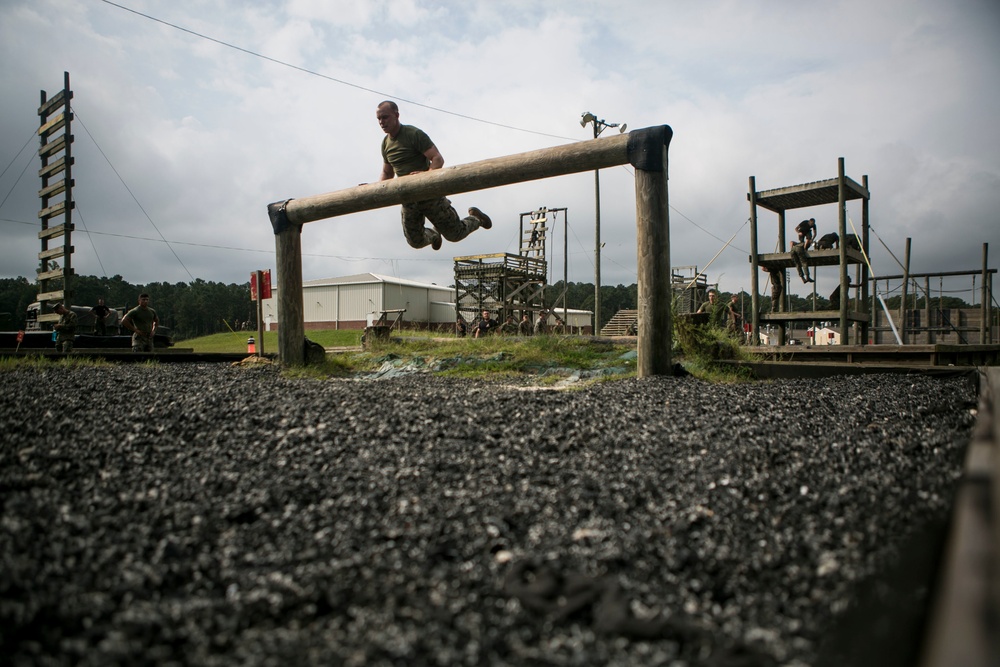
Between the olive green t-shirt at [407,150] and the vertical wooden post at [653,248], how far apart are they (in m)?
2.85

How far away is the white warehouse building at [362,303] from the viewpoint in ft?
138

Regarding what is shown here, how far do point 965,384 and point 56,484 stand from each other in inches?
234

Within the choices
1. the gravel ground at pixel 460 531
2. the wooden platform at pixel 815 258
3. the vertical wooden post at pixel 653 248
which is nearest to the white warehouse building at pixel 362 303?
the wooden platform at pixel 815 258

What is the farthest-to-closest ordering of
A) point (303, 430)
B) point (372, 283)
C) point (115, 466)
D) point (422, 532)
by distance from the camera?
1. point (372, 283)
2. point (303, 430)
3. point (115, 466)
4. point (422, 532)

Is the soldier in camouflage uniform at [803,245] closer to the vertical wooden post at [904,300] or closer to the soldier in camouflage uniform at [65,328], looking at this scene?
the vertical wooden post at [904,300]

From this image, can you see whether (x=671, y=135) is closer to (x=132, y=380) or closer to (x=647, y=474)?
(x=647, y=474)

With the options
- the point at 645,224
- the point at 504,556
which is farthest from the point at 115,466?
the point at 645,224

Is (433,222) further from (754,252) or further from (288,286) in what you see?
(754,252)

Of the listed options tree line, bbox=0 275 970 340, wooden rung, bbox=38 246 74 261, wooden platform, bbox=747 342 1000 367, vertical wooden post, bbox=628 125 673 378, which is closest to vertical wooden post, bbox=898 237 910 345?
wooden platform, bbox=747 342 1000 367

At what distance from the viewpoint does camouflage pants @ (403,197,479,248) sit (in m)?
7.87

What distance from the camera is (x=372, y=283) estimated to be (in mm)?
42281

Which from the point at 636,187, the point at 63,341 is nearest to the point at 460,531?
the point at 636,187

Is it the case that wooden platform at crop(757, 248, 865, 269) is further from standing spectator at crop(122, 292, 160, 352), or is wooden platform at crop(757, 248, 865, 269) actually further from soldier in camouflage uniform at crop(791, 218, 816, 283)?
standing spectator at crop(122, 292, 160, 352)

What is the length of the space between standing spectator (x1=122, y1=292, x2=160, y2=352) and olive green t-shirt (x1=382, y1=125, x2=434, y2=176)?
7506mm
